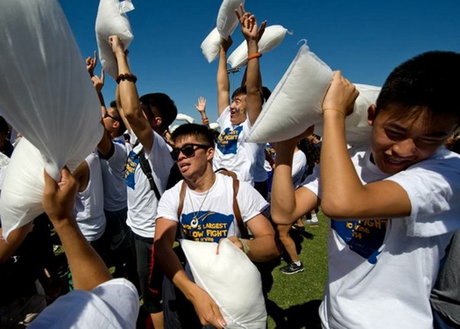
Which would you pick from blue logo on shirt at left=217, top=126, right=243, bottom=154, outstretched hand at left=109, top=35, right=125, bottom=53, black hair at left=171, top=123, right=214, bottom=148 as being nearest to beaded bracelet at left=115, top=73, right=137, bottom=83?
outstretched hand at left=109, top=35, right=125, bottom=53

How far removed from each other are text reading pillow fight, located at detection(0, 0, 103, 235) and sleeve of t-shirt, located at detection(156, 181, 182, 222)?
91cm

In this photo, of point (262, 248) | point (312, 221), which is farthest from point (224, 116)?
point (312, 221)

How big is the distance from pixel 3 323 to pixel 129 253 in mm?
1185

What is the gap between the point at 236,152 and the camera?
11.0ft

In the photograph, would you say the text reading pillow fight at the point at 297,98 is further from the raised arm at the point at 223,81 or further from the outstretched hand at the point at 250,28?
the raised arm at the point at 223,81

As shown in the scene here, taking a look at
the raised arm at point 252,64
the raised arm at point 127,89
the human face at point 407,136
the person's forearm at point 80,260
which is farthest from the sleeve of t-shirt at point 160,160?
the human face at point 407,136

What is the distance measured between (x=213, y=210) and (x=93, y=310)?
42.5 inches

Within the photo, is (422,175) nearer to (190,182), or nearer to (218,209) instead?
(218,209)

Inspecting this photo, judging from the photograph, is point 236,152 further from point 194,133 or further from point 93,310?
point 93,310

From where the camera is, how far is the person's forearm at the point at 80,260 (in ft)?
2.89

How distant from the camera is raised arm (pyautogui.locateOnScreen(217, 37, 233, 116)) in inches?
133

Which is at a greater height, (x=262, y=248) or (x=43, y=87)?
(x=43, y=87)

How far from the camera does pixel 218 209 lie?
1.73 m

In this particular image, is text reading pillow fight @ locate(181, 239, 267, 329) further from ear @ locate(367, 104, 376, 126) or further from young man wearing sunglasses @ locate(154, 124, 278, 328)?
ear @ locate(367, 104, 376, 126)
